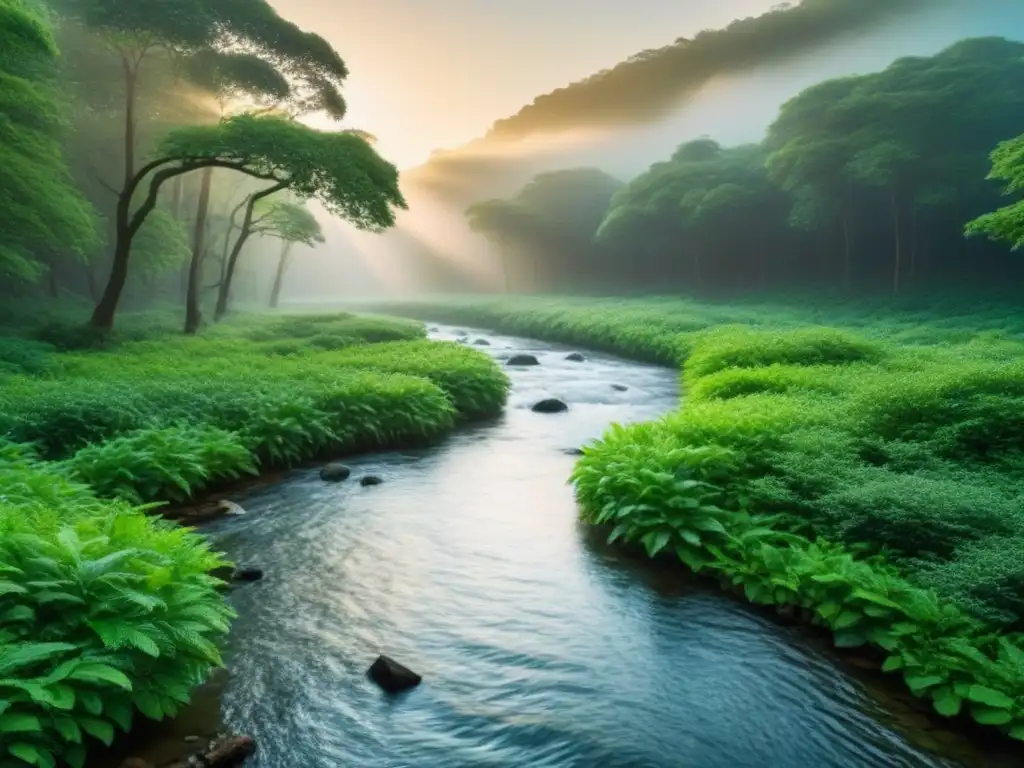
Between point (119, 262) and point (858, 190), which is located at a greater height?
point (858, 190)

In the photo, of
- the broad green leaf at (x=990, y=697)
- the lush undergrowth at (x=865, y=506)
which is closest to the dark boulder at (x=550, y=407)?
the lush undergrowth at (x=865, y=506)

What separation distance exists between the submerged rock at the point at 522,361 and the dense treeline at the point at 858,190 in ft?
53.3

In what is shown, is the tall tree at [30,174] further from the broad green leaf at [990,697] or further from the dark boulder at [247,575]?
the broad green leaf at [990,697]

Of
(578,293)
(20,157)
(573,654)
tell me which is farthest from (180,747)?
(578,293)

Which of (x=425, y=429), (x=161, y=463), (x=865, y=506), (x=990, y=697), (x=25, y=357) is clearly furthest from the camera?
(x=25, y=357)

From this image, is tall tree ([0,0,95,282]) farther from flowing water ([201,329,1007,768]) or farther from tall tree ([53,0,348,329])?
flowing water ([201,329,1007,768])

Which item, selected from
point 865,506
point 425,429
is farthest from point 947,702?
point 425,429

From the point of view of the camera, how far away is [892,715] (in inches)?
224

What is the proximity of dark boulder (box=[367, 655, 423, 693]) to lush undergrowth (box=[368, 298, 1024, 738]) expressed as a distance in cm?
348

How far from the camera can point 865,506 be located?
25.7 feet

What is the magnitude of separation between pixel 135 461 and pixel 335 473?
10.8 ft

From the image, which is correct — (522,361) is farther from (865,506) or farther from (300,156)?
(865,506)

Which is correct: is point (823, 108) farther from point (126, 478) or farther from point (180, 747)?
point (180, 747)

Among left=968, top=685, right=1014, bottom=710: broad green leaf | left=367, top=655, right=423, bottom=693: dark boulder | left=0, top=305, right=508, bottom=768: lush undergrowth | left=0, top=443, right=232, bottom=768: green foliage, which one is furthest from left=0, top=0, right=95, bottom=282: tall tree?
left=968, top=685, right=1014, bottom=710: broad green leaf
